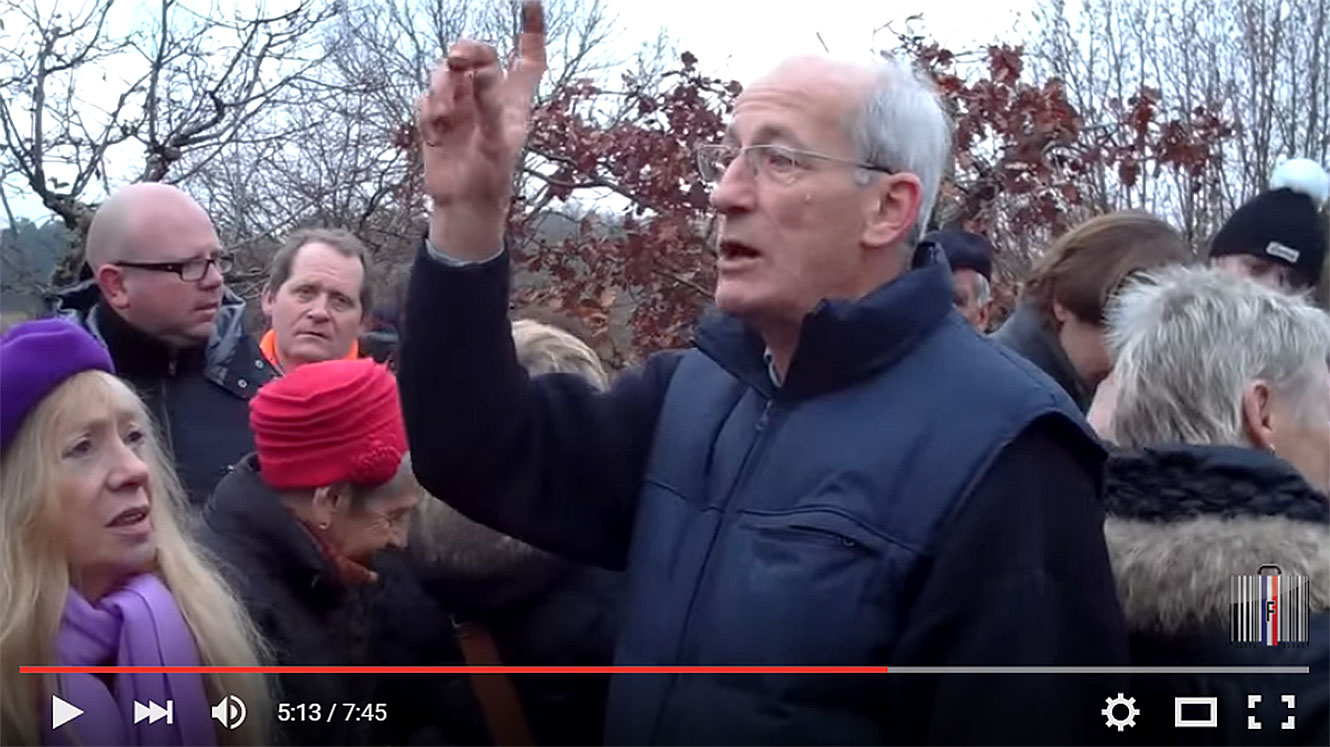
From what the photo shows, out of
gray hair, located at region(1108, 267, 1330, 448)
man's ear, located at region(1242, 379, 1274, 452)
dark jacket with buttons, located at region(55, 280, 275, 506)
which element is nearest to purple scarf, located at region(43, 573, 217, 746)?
dark jacket with buttons, located at region(55, 280, 275, 506)

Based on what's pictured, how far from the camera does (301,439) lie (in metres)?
1.87

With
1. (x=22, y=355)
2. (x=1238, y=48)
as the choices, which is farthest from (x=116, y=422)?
(x=1238, y=48)

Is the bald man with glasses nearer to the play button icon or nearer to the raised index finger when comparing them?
the play button icon

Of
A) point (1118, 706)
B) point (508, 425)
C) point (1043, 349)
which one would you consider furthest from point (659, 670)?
point (1043, 349)

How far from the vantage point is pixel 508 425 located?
5.04 feet

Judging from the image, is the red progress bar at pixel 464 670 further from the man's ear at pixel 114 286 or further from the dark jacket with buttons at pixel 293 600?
the man's ear at pixel 114 286

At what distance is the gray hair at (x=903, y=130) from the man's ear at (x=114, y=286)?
1547 millimetres

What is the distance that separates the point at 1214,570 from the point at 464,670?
806mm

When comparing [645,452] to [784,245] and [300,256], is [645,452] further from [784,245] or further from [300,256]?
[300,256]

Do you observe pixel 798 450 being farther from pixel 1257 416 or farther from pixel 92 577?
pixel 92 577

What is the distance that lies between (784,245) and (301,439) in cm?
73

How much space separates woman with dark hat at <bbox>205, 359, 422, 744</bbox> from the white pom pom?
1978mm

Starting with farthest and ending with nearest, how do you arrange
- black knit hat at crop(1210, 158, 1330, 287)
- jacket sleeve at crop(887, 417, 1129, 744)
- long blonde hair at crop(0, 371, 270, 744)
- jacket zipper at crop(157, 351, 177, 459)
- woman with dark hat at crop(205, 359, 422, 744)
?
1. black knit hat at crop(1210, 158, 1330, 287)
2. jacket zipper at crop(157, 351, 177, 459)
3. woman with dark hat at crop(205, 359, 422, 744)
4. long blonde hair at crop(0, 371, 270, 744)
5. jacket sleeve at crop(887, 417, 1129, 744)

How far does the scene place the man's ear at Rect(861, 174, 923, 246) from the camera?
1488 mm
